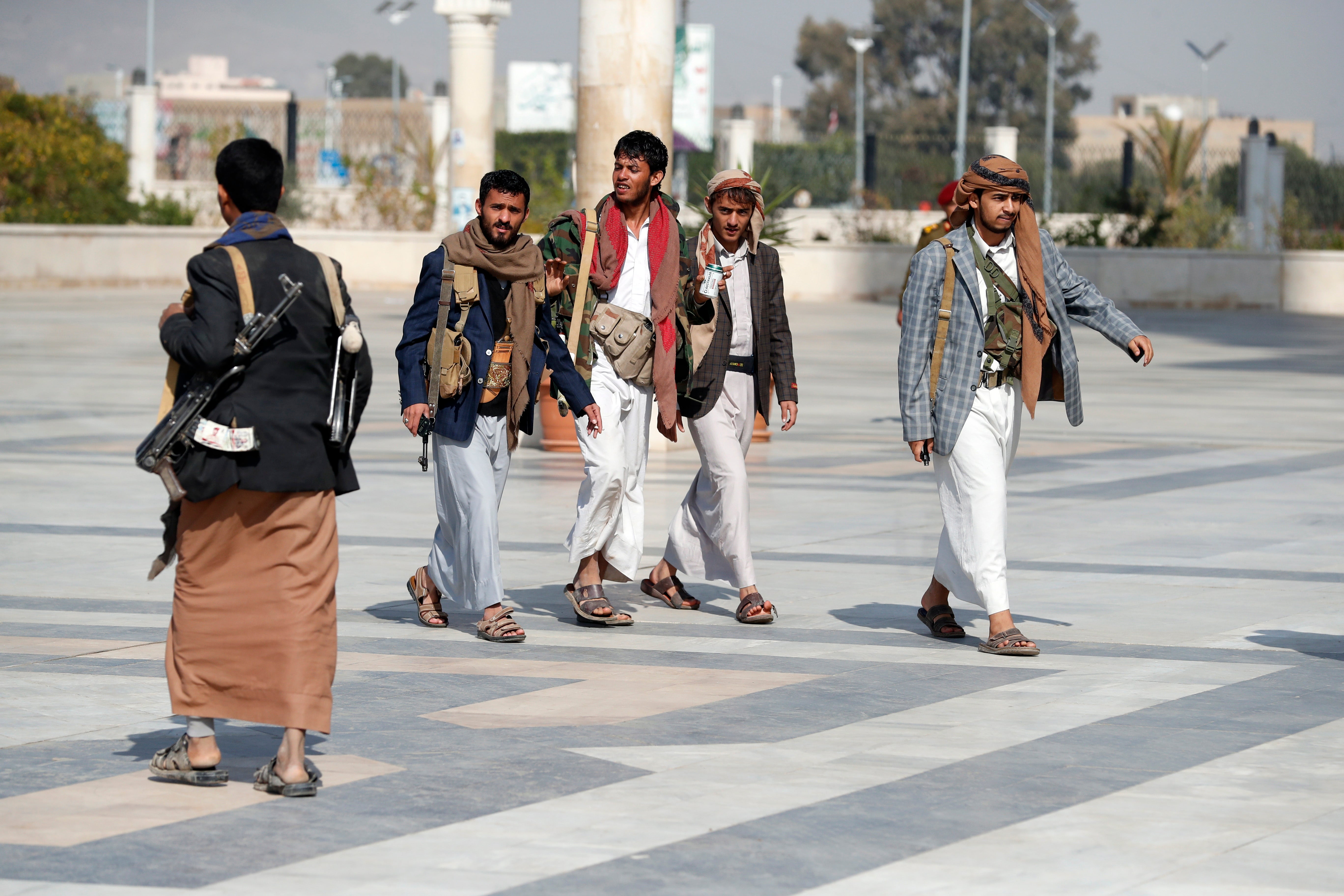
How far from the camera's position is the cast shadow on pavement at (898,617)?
298 inches

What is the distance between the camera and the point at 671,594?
8109 millimetres

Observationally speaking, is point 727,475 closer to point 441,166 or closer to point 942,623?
point 942,623

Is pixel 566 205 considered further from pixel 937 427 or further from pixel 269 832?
pixel 269 832

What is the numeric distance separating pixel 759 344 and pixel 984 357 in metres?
1.08

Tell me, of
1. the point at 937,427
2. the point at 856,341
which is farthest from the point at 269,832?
the point at 856,341

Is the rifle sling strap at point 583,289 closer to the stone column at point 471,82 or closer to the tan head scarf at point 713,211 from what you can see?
the tan head scarf at point 713,211

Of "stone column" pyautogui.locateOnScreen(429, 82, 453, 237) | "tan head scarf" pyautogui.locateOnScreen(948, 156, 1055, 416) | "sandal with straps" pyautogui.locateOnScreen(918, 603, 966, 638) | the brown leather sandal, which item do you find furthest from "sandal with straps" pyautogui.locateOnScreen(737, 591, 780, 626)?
"stone column" pyautogui.locateOnScreen(429, 82, 453, 237)

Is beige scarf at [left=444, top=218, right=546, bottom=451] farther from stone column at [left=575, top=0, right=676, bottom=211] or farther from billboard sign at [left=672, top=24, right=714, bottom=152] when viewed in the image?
billboard sign at [left=672, top=24, right=714, bottom=152]

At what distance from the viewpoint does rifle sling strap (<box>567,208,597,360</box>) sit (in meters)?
7.45

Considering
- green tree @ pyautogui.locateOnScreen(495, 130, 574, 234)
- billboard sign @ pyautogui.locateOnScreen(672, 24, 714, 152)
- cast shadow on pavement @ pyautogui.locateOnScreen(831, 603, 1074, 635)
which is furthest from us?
billboard sign @ pyautogui.locateOnScreen(672, 24, 714, 152)

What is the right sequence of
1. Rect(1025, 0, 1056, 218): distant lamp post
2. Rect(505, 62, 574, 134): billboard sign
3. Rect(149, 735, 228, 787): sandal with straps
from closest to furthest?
Rect(149, 735, 228, 787): sandal with straps → Rect(1025, 0, 1056, 218): distant lamp post → Rect(505, 62, 574, 134): billboard sign

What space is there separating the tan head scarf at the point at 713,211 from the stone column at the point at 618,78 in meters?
5.14

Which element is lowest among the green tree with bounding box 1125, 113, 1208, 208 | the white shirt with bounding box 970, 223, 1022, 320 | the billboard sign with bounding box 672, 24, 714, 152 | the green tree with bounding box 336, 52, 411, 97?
the white shirt with bounding box 970, 223, 1022, 320

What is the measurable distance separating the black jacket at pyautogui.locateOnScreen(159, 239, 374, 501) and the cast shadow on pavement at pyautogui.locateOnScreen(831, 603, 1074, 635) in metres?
3.01
